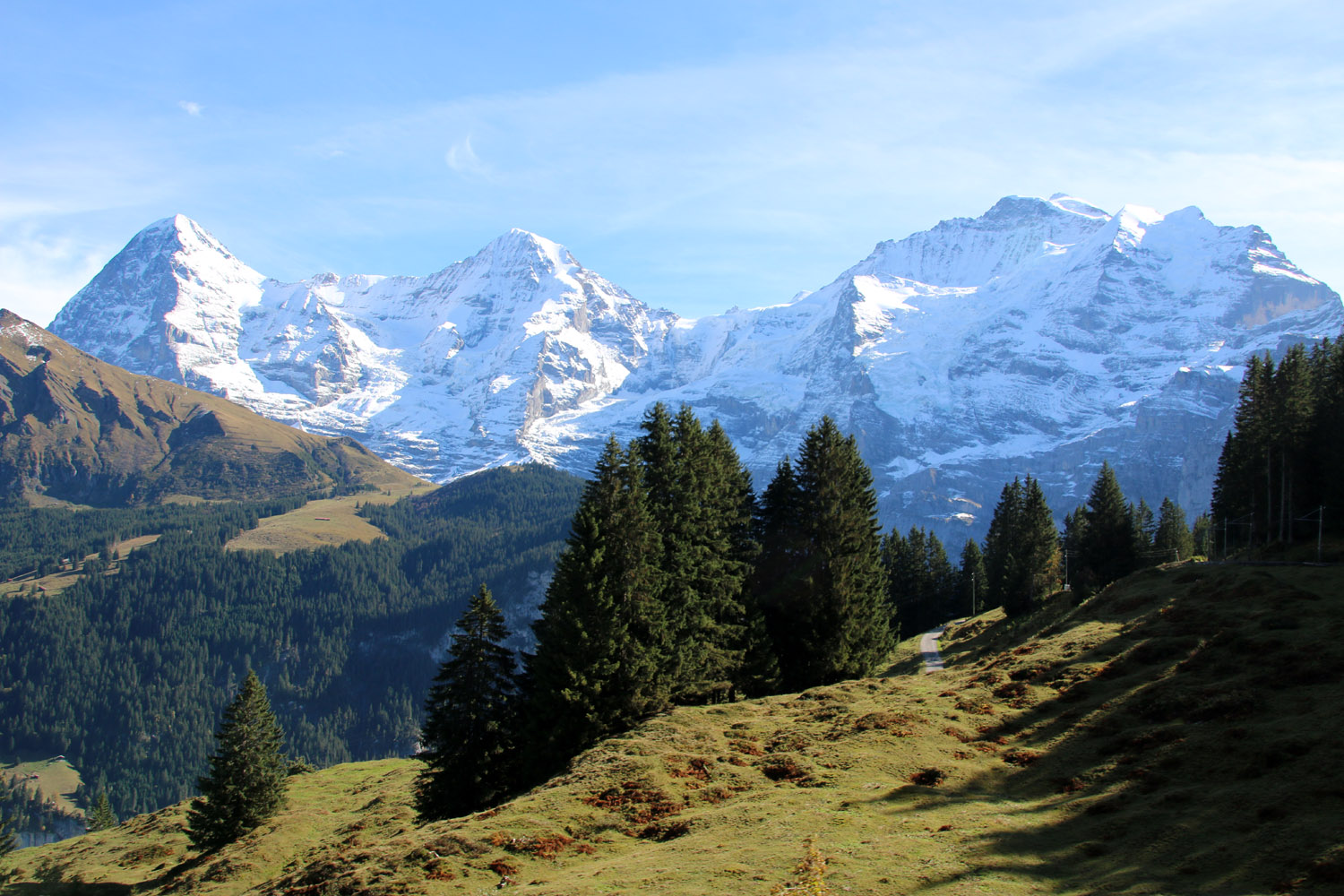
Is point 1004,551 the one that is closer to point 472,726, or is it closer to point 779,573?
point 779,573

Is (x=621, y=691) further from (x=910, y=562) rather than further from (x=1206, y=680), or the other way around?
(x=910, y=562)

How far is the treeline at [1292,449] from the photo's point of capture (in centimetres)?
7081

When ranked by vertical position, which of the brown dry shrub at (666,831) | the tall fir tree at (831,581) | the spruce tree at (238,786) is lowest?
the spruce tree at (238,786)

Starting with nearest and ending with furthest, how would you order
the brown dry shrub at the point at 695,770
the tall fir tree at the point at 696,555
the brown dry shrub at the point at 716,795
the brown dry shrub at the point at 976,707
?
the brown dry shrub at the point at 716,795
the brown dry shrub at the point at 695,770
the brown dry shrub at the point at 976,707
the tall fir tree at the point at 696,555

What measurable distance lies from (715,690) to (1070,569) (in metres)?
81.3

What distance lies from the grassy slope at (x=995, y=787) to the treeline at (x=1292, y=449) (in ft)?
82.3

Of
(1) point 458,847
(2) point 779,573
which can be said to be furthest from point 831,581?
(1) point 458,847

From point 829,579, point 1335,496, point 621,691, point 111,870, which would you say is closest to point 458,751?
point 621,691

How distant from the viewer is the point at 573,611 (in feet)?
147

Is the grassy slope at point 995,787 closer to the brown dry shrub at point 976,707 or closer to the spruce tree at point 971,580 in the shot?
the brown dry shrub at point 976,707

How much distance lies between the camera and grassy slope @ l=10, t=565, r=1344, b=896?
2356cm

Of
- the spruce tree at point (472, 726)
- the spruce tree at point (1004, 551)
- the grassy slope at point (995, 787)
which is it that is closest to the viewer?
the grassy slope at point (995, 787)

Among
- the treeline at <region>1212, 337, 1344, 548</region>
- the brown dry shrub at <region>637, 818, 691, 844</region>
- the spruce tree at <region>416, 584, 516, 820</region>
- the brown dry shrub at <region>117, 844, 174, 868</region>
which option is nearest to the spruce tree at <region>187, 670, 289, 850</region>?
the brown dry shrub at <region>117, 844, 174, 868</region>

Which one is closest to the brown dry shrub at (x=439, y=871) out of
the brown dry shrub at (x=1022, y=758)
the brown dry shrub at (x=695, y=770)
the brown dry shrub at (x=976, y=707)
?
the brown dry shrub at (x=695, y=770)
